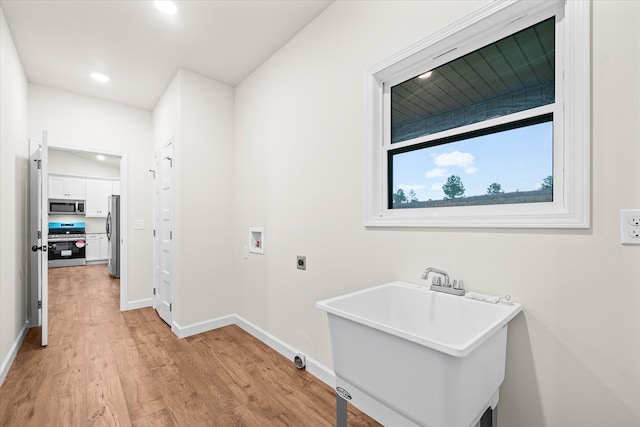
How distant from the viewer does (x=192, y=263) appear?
10.1 feet

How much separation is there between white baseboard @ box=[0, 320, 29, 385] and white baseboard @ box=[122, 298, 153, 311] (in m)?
0.97

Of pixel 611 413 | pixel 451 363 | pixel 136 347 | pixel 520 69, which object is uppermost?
pixel 520 69

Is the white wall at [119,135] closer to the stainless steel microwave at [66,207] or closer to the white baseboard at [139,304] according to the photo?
the white baseboard at [139,304]

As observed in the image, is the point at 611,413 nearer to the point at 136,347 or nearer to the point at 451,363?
the point at 451,363

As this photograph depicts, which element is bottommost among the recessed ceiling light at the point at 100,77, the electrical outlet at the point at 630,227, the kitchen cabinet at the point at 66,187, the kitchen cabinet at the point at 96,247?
the kitchen cabinet at the point at 96,247

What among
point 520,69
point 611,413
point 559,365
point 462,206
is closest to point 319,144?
point 462,206

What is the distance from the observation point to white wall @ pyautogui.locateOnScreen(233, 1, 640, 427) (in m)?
1.03

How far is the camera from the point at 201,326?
3088 mm

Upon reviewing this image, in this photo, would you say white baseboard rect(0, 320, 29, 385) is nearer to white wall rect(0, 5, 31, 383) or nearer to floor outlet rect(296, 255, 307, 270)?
white wall rect(0, 5, 31, 383)

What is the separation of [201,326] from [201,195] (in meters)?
1.38

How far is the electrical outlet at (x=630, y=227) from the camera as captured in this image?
99 cm

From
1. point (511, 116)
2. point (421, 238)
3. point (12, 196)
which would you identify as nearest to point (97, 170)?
point (12, 196)

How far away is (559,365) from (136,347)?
10.4 ft

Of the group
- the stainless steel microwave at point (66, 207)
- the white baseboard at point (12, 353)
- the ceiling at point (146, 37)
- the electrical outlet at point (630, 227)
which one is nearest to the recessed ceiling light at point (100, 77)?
the ceiling at point (146, 37)
